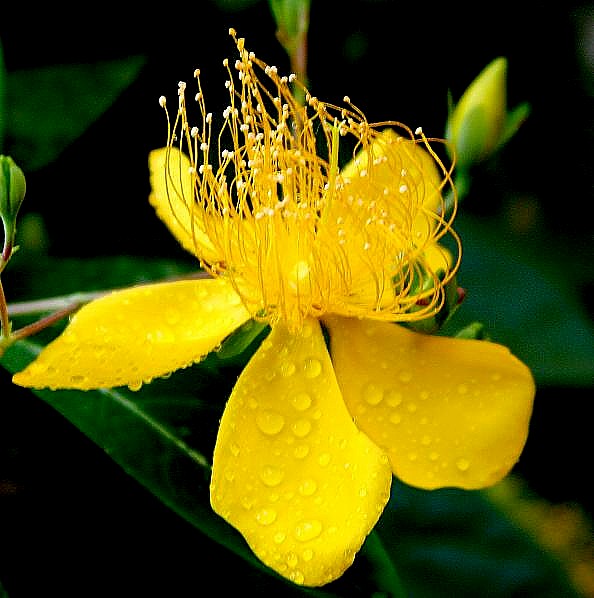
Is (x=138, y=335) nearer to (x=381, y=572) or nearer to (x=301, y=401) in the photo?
(x=301, y=401)

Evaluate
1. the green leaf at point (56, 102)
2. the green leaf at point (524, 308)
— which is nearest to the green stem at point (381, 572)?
the green leaf at point (524, 308)

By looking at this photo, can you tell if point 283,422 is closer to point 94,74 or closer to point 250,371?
point 250,371

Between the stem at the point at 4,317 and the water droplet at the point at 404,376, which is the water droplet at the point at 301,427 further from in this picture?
the stem at the point at 4,317

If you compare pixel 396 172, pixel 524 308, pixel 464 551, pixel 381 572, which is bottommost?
pixel 464 551

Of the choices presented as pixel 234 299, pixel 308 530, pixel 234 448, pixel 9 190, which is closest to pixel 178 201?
pixel 234 299

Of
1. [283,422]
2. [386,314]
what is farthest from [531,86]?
[283,422]

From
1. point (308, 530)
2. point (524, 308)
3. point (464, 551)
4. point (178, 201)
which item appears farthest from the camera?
point (524, 308)

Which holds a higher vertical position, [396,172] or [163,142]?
[396,172]

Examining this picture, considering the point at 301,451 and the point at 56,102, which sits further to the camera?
the point at 56,102
